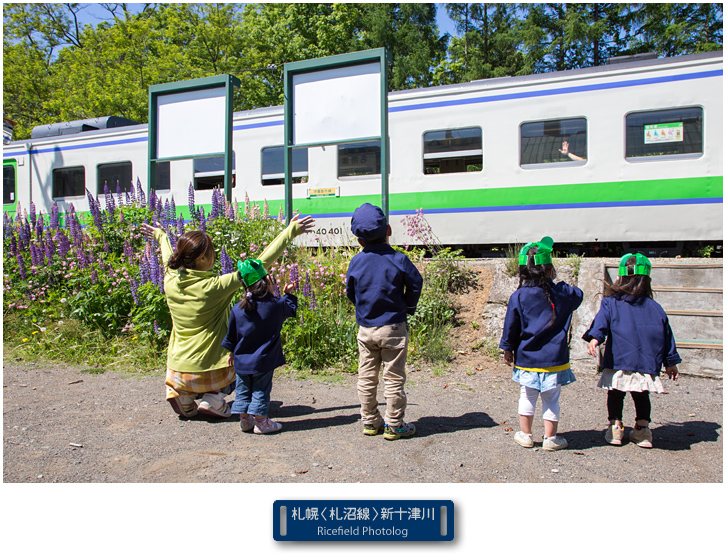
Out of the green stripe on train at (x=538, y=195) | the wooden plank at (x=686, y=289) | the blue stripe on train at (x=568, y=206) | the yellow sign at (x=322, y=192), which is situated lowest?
the wooden plank at (x=686, y=289)

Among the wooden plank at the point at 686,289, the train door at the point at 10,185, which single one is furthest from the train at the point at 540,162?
the train door at the point at 10,185

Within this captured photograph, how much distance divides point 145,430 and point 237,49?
1886 cm

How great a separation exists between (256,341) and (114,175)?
1006 centimetres

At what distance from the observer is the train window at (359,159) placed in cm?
935

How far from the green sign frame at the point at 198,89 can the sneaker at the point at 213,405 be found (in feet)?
10.8

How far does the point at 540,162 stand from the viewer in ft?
27.7

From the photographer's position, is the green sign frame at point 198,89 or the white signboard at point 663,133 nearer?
the green sign frame at point 198,89

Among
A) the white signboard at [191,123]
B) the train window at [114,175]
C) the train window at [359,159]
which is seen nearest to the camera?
the white signboard at [191,123]

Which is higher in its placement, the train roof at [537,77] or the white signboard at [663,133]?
the train roof at [537,77]

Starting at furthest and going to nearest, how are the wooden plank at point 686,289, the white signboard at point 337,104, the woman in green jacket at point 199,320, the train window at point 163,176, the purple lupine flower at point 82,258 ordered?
the train window at point 163,176 < the white signboard at point 337,104 < the purple lupine flower at point 82,258 < the wooden plank at point 686,289 < the woman in green jacket at point 199,320

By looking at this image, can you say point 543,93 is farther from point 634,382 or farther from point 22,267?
point 22,267

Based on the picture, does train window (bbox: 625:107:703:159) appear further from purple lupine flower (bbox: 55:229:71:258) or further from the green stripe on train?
purple lupine flower (bbox: 55:229:71:258)

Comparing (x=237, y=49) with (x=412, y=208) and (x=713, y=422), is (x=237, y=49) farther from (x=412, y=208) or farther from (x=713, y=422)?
(x=713, y=422)

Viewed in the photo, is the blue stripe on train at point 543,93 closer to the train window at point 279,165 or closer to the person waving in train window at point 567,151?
the train window at point 279,165
